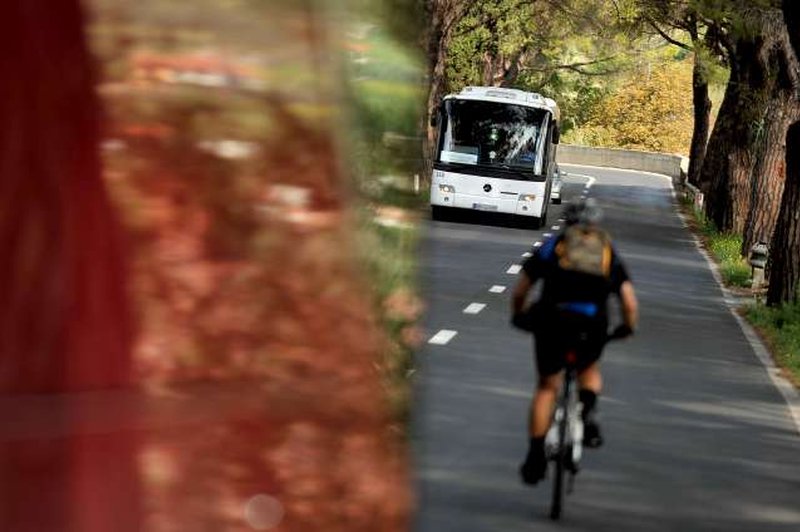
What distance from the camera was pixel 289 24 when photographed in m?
1.91

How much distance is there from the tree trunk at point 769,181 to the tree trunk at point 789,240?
7.90 m

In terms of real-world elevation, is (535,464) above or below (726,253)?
above

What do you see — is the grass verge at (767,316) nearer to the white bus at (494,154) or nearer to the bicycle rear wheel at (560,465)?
the white bus at (494,154)

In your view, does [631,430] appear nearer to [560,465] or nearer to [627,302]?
[560,465]

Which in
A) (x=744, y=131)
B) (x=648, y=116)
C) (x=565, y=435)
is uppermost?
(x=565, y=435)

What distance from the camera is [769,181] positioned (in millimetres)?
33250

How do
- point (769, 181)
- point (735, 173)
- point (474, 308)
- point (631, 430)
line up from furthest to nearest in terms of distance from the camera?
point (735, 173) → point (769, 181) → point (474, 308) → point (631, 430)

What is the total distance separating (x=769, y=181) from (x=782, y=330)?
12532 millimetres

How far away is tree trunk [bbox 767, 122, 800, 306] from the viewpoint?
2380 centimetres

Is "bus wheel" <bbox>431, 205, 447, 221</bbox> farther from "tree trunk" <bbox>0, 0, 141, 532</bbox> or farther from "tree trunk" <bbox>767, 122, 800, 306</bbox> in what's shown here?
"tree trunk" <bbox>0, 0, 141, 532</bbox>

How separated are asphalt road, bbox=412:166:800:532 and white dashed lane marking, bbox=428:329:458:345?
3.2 inches

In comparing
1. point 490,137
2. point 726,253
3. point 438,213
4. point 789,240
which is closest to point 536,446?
point 789,240

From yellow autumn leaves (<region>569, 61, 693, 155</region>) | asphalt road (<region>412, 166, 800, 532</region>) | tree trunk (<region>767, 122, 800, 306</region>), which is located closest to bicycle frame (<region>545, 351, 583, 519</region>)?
asphalt road (<region>412, 166, 800, 532</region>)

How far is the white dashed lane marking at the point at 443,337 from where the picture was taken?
56.8 feet
